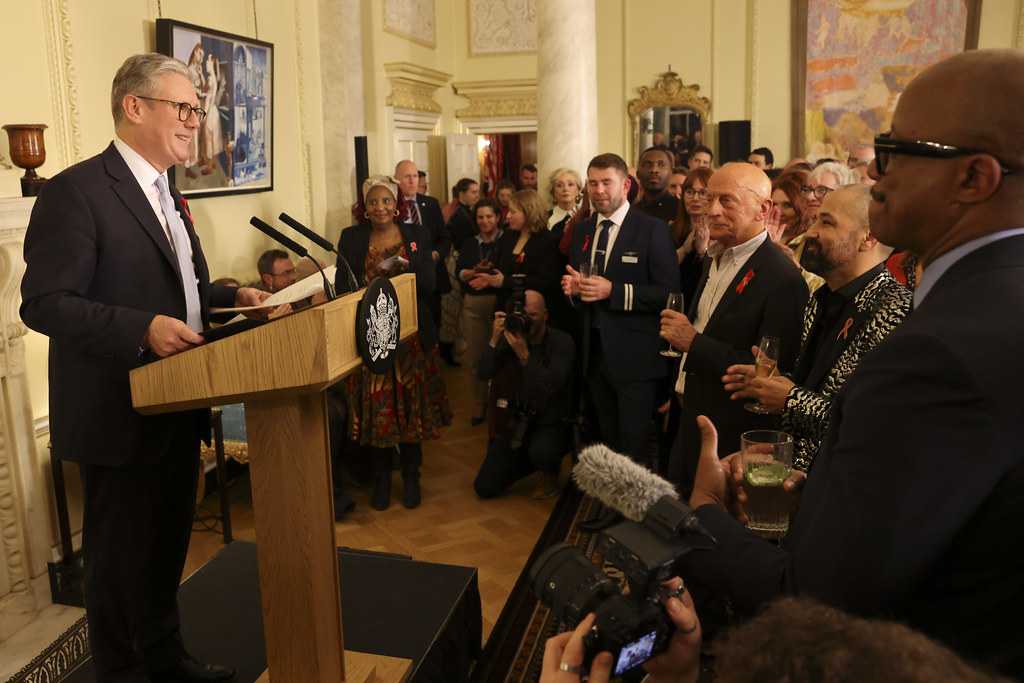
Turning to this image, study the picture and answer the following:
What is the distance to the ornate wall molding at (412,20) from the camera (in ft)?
27.6

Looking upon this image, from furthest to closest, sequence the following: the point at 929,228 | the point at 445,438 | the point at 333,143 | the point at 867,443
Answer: the point at 333,143
the point at 445,438
the point at 929,228
the point at 867,443

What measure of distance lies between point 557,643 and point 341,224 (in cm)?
633

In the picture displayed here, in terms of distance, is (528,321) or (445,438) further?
(445,438)

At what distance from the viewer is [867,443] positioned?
100cm

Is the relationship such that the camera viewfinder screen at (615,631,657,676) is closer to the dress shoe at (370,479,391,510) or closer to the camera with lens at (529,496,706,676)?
the camera with lens at (529,496,706,676)

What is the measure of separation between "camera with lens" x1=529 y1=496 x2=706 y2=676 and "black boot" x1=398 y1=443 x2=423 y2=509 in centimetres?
342

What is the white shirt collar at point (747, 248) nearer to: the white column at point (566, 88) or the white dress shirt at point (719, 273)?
the white dress shirt at point (719, 273)

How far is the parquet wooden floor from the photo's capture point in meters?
3.76

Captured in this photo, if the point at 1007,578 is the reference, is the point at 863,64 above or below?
above

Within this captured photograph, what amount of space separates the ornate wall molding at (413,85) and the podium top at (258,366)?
7.14 metres

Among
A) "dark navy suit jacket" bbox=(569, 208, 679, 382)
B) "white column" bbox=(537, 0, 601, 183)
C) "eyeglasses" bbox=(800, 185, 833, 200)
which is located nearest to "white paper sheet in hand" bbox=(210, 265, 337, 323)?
"dark navy suit jacket" bbox=(569, 208, 679, 382)

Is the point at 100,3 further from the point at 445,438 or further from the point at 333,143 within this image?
the point at 445,438

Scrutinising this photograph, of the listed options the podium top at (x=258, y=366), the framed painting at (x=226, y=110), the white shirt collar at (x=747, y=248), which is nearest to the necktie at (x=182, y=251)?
the podium top at (x=258, y=366)

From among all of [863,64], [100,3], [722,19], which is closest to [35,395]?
[100,3]
